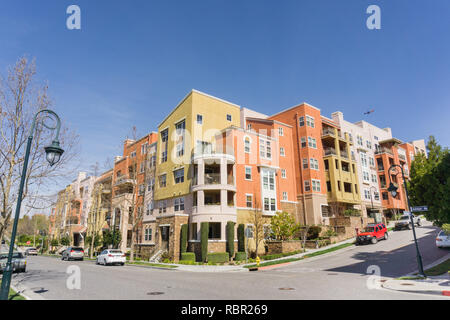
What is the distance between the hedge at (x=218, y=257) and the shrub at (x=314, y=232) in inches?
458

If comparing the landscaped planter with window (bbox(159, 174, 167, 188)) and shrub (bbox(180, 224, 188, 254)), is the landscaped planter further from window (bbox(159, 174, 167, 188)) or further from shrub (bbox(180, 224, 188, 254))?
window (bbox(159, 174, 167, 188))

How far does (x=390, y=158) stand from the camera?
178 ft

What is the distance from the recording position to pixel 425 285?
12.4 meters

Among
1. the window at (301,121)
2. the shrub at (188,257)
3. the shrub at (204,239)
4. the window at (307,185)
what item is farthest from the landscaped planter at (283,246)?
the window at (301,121)

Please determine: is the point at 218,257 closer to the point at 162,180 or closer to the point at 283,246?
the point at 283,246

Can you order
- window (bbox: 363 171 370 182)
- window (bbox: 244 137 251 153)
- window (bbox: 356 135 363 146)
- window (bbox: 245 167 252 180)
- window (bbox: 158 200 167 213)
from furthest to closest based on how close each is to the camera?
window (bbox: 356 135 363 146), window (bbox: 363 171 370 182), window (bbox: 158 200 167 213), window (bbox: 244 137 251 153), window (bbox: 245 167 252 180)

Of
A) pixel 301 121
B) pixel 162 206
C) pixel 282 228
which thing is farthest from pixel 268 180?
pixel 162 206

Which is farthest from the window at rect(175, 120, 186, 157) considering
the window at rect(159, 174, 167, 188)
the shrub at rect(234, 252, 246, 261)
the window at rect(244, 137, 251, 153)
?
the shrub at rect(234, 252, 246, 261)

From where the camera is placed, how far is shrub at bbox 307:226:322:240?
33612mm

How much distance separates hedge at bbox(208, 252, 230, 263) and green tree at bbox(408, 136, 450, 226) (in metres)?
16.9

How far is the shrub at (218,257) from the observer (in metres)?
27.6

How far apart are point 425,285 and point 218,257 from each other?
1850 cm
